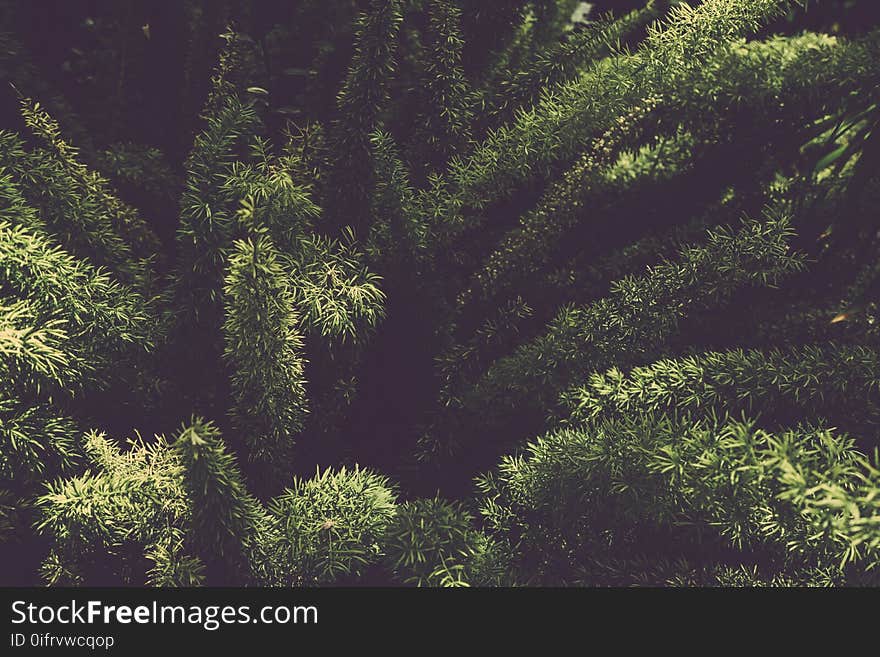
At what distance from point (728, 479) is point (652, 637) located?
0.30 ft

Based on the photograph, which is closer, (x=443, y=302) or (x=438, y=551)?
(x=438, y=551)

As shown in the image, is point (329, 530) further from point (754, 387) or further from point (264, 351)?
point (754, 387)

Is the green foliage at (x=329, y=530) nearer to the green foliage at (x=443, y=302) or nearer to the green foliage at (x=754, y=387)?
the green foliage at (x=443, y=302)

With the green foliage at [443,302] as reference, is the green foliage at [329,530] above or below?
below

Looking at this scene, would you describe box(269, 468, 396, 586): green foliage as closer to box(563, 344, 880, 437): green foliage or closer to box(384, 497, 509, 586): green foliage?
box(384, 497, 509, 586): green foliage

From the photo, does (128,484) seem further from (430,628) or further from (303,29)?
(303,29)

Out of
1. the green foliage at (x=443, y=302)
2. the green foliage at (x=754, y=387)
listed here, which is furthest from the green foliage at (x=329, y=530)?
the green foliage at (x=754, y=387)

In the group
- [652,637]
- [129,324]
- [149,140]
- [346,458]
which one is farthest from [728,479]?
[149,140]

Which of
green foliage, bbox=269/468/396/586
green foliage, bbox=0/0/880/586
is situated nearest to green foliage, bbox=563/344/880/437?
green foliage, bbox=0/0/880/586

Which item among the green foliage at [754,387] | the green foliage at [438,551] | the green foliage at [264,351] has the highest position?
the green foliage at [264,351]

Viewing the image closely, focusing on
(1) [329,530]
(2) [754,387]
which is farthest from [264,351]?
(2) [754,387]

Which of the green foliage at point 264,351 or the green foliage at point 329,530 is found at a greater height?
the green foliage at point 264,351

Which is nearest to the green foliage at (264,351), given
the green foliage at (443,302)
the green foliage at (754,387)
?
the green foliage at (443,302)

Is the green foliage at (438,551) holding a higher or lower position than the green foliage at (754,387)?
lower
